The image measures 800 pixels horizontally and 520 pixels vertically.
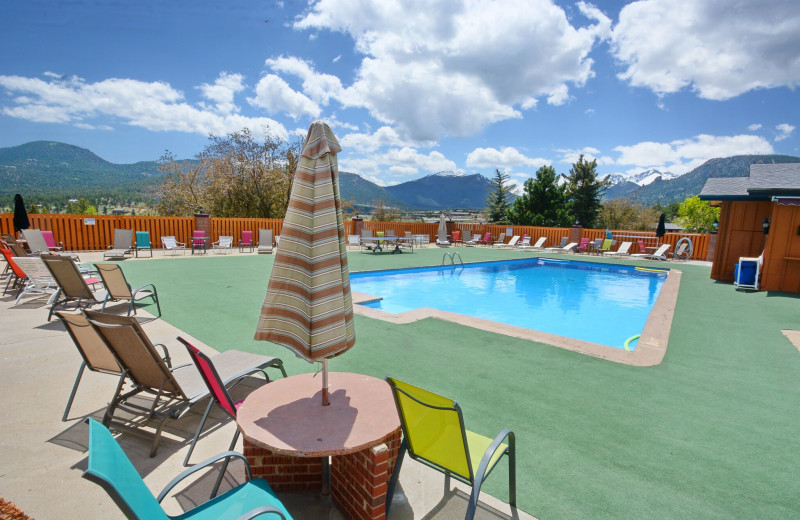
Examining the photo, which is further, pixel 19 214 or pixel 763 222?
pixel 19 214

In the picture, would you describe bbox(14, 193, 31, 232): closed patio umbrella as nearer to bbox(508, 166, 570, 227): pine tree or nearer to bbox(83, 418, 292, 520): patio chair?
bbox(83, 418, 292, 520): patio chair

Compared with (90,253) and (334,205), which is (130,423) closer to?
(334,205)

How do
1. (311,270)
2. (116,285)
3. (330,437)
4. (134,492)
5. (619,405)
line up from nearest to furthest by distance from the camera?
(134,492) < (330,437) < (311,270) < (619,405) < (116,285)

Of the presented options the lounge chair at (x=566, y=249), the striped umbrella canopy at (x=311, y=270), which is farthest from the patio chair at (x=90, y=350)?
the lounge chair at (x=566, y=249)

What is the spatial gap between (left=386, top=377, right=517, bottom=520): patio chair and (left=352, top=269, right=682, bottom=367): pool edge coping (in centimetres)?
310

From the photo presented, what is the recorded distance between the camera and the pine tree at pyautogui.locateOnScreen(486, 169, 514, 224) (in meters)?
47.8

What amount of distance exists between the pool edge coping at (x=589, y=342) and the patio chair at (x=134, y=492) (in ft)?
13.3

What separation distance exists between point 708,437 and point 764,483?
513 millimetres

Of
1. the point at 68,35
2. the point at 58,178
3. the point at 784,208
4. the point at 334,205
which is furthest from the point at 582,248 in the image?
the point at 58,178

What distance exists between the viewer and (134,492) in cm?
112

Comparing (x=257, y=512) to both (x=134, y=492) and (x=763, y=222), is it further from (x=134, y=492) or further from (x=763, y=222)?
(x=763, y=222)

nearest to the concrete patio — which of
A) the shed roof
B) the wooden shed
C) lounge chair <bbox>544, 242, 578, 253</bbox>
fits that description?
the wooden shed

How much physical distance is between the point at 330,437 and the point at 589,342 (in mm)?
4199

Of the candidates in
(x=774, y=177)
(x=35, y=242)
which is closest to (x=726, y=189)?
(x=774, y=177)
